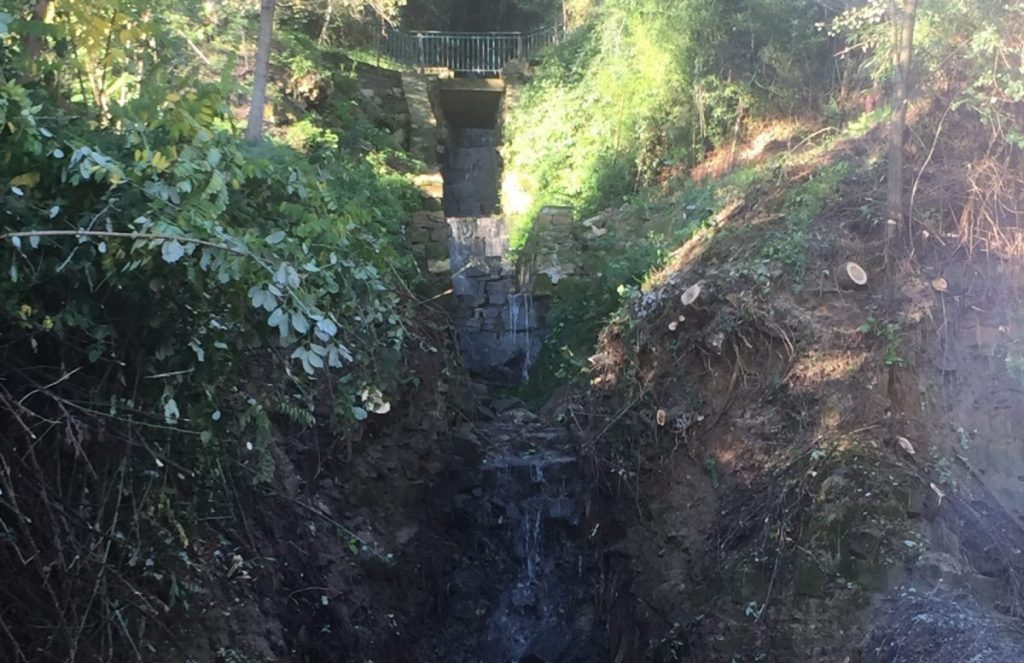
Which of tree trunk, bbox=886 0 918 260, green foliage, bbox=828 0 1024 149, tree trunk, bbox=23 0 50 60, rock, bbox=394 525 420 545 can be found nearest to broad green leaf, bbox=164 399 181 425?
tree trunk, bbox=23 0 50 60

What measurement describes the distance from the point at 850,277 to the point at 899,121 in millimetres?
1919

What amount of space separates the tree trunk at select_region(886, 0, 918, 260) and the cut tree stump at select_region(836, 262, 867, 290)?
44 centimetres

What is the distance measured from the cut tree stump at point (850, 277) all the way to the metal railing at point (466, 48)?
1422 cm

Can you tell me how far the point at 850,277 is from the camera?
9.29 m

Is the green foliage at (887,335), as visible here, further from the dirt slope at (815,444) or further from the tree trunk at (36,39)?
the tree trunk at (36,39)

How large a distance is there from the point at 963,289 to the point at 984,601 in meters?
3.68

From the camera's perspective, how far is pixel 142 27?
14.7 feet

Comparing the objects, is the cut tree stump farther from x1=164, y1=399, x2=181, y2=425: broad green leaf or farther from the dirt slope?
x1=164, y1=399, x2=181, y2=425: broad green leaf

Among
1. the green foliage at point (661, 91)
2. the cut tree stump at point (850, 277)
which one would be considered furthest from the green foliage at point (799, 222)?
the green foliage at point (661, 91)

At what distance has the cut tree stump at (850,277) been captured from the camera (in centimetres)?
929

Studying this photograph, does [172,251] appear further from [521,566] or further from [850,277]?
[521,566]

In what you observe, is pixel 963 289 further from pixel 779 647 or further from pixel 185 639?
pixel 185 639

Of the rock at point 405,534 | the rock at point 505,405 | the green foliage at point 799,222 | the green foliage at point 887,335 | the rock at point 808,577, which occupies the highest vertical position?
the green foliage at point 799,222

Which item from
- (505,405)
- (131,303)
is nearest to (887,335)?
(505,405)
